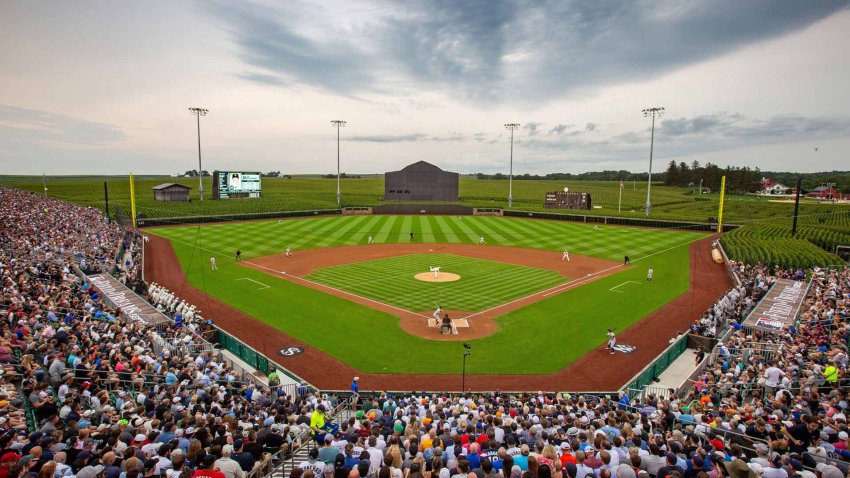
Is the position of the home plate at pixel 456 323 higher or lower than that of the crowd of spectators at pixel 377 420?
lower

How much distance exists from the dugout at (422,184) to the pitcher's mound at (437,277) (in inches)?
2313

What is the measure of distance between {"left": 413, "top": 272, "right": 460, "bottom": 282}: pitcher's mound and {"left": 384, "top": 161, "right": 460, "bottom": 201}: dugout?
2313 inches

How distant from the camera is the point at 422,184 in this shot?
309ft

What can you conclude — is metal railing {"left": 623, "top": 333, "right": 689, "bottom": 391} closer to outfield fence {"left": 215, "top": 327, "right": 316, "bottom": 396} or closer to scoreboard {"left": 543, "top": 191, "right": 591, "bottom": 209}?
outfield fence {"left": 215, "top": 327, "right": 316, "bottom": 396}

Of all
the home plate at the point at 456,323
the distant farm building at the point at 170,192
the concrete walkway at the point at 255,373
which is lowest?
the concrete walkway at the point at 255,373

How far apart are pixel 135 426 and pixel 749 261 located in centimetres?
4206

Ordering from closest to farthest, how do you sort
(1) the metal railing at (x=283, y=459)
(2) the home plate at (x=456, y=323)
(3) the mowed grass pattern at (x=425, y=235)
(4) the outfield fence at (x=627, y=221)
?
(1) the metal railing at (x=283, y=459)
(2) the home plate at (x=456, y=323)
(3) the mowed grass pattern at (x=425, y=235)
(4) the outfield fence at (x=627, y=221)

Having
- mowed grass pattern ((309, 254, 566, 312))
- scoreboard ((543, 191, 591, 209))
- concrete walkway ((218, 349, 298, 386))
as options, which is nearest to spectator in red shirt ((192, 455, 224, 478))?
concrete walkway ((218, 349, 298, 386))

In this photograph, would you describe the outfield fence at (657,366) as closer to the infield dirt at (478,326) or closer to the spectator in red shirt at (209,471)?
the infield dirt at (478,326)

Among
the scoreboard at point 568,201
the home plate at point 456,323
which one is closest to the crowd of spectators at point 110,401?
the home plate at point 456,323

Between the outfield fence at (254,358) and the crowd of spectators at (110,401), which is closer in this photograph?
the crowd of spectators at (110,401)

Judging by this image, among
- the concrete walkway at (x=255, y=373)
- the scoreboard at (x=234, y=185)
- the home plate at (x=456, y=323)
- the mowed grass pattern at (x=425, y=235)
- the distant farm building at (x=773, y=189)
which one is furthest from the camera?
the distant farm building at (x=773, y=189)

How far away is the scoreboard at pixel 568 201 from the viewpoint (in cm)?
7775

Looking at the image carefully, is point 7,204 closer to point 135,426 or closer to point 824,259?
point 135,426
